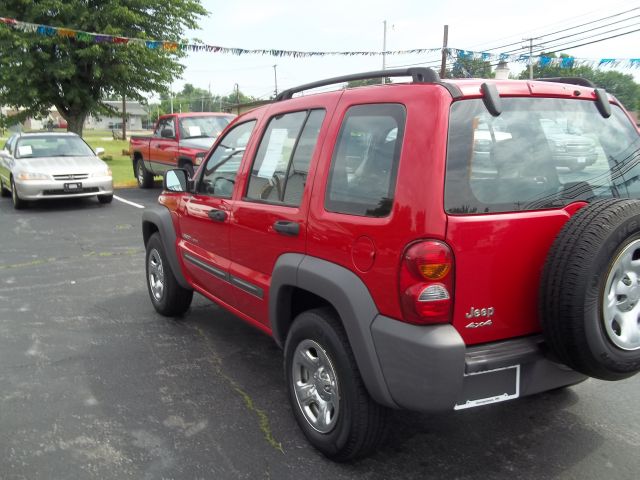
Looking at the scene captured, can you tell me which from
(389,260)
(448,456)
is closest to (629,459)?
(448,456)

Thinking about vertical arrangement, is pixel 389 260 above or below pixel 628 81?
below

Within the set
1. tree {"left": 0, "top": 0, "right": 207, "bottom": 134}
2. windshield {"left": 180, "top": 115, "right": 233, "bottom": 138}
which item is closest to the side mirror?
windshield {"left": 180, "top": 115, "right": 233, "bottom": 138}

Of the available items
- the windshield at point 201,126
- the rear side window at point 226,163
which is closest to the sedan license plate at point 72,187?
the windshield at point 201,126

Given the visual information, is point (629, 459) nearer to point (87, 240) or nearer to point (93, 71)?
point (87, 240)

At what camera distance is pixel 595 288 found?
7.68ft

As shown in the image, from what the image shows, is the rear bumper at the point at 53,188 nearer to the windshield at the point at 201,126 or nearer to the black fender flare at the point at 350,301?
the windshield at the point at 201,126

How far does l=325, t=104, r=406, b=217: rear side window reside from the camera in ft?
8.38

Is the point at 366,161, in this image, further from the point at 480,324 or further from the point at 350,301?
the point at 480,324

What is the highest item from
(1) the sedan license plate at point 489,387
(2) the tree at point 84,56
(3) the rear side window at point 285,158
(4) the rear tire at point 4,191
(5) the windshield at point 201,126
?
(2) the tree at point 84,56

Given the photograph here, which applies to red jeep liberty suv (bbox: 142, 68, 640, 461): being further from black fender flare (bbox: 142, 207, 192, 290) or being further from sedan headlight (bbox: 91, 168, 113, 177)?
sedan headlight (bbox: 91, 168, 113, 177)

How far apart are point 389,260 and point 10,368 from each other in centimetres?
308

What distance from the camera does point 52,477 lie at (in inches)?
109

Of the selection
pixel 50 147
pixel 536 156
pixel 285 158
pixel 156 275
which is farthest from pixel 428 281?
pixel 50 147

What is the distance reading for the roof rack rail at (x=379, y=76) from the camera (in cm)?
256
